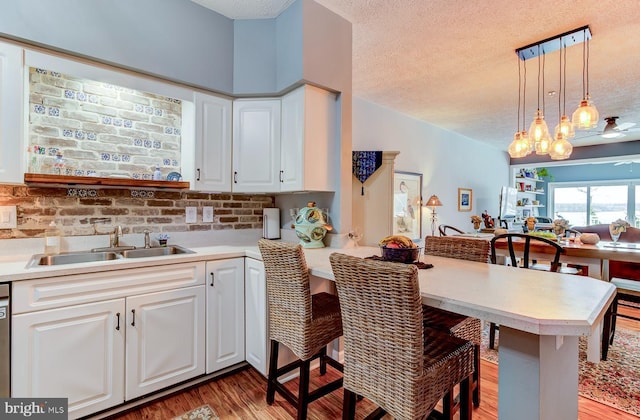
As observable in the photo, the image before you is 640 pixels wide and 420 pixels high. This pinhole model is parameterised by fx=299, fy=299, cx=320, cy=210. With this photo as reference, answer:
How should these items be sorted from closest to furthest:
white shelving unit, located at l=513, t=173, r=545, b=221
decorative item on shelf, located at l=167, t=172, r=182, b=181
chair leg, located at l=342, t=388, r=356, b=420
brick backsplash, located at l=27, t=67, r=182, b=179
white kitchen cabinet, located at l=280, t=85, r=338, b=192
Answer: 1. chair leg, located at l=342, t=388, r=356, b=420
2. brick backsplash, located at l=27, t=67, r=182, b=179
3. white kitchen cabinet, located at l=280, t=85, r=338, b=192
4. decorative item on shelf, located at l=167, t=172, r=182, b=181
5. white shelving unit, located at l=513, t=173, r=545, b=221

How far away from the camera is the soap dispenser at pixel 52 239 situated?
1.94 meters

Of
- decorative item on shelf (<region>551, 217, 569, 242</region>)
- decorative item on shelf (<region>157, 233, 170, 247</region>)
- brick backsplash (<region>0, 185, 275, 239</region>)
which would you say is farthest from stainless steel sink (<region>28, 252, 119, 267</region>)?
decorative item on shelf (<region>551, 217, 569, 242</region>)

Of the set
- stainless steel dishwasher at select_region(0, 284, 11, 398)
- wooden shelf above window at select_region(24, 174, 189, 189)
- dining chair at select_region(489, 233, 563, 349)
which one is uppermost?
wooden shelf above window at select_region(24, 174, 189, 189)

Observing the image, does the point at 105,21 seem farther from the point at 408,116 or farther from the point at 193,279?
the point at 408,116

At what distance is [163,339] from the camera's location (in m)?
1.88

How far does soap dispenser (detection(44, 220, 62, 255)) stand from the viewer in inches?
76.2

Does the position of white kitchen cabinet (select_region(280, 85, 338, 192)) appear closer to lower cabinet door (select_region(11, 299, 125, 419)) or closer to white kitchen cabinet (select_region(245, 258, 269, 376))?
white kitchen cabinet (select_region(245, 258, 269, 376))

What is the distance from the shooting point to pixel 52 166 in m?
2.02

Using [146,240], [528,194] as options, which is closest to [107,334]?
[146,240]

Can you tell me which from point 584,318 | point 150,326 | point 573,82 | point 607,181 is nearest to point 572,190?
point 607,181

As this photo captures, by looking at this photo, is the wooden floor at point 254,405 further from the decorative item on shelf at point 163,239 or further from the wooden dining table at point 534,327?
the decorative item on shelf at point 163,239

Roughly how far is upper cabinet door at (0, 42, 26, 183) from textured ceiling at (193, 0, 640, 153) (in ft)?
4.12

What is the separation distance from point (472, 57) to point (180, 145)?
285 centimetres

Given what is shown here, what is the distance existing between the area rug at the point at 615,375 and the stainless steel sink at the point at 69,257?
9.85ft
